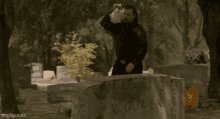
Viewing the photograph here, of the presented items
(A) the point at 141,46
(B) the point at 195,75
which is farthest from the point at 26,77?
(A) the point at 141,46

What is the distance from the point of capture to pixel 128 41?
20.8ft

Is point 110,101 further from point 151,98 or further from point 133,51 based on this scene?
point 133,51

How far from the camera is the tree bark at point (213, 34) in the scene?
13367 mm

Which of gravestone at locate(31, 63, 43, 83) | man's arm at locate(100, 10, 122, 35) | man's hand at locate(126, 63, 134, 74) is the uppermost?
man's arm at locate(100, 10, 122, 35)

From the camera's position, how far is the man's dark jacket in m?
Result: 6.28

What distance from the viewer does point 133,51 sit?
632 cm

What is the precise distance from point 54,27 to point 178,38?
25.2m

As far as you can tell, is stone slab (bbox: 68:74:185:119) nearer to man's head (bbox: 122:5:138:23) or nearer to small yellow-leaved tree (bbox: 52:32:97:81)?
man's head (bbox: 122:5:138:23)

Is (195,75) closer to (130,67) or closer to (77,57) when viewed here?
(77,57)

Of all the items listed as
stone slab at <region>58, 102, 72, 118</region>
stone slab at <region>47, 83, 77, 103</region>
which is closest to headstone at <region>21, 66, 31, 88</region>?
stone slab at <region>47, 83, 77, 103</region>

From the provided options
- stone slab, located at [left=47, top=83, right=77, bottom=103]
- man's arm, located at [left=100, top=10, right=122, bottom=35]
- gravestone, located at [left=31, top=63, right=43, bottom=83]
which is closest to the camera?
man's arm, located at [left=100, top=10, right=122, bottom=35]

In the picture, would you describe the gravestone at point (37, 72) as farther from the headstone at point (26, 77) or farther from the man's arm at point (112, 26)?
the man's arm at point (112, 26)

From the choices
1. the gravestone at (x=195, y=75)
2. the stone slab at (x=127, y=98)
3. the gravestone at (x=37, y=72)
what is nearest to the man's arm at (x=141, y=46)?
the stone slab at (x=127, y=98)

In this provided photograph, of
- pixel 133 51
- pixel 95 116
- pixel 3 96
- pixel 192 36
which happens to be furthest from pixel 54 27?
pixel 192 36
